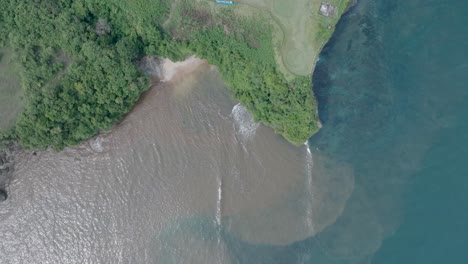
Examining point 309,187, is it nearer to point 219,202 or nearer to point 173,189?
point 219,202

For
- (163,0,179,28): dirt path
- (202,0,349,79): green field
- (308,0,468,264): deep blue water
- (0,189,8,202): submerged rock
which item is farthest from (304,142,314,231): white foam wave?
(0,189,8,202): submerged rock

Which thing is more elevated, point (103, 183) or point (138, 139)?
point (138, 139)

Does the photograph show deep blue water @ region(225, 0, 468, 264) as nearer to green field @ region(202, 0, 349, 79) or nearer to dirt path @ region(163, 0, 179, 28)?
green field @ region(202, 0, 349, 79)

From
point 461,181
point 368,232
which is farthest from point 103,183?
point 461,181

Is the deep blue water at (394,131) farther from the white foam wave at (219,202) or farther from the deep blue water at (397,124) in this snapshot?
the white foam wave at (219,202)

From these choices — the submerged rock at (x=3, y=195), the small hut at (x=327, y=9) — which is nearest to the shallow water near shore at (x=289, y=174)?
the submerged rock at (x=3, y=195)

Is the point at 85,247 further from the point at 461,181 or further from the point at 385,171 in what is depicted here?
the point at 461,181
